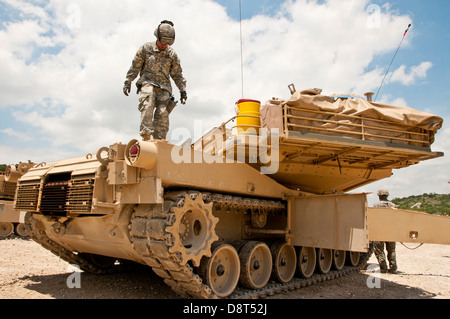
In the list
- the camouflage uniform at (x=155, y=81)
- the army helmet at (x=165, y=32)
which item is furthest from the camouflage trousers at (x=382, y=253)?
the army helmet at (x=165, y=32)

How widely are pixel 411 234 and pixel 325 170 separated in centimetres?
214

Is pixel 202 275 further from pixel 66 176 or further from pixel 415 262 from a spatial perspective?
pixel 415 262

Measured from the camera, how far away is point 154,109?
7.13m

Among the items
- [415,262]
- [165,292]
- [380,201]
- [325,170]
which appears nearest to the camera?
[165,292]

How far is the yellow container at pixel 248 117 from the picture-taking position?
21.4 ft

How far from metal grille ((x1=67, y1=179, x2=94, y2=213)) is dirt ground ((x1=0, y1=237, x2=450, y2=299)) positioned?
5.33ft

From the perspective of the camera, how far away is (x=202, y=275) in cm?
555

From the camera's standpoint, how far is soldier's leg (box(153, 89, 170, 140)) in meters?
7.00

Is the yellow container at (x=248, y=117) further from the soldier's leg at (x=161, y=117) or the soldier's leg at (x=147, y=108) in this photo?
the soldier's leg at (x=147, y=108)

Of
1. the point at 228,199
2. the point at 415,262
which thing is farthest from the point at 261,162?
the point at 415,262

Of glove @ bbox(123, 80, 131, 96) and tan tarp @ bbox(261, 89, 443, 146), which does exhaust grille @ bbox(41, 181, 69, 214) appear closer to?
glove @ bbox(123, 80, 131, 96)

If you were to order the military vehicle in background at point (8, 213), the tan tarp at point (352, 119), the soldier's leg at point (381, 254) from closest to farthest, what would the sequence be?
1. the tan tarp at point (352, 119)
2. the soldier's leg at point (381, 254)
3. the military vehicle in background at point (8, 213)

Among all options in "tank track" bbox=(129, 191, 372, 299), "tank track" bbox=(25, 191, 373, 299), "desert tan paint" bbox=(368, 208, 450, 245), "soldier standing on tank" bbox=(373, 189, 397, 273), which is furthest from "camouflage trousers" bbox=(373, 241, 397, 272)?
"tank track" bbox=(129, 191, 372, 299)

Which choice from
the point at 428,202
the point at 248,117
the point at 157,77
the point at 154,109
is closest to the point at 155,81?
the point at 157,77
